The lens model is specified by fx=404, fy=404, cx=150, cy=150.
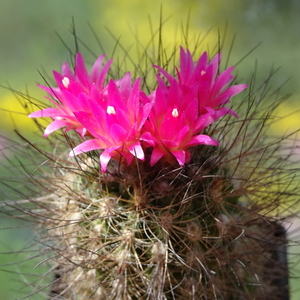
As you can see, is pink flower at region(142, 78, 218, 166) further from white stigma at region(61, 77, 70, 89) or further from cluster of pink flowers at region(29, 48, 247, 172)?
white stigma at region(61, 77, 70, 89)

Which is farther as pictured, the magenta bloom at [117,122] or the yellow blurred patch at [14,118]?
the yellow blurred patch at [14,118]

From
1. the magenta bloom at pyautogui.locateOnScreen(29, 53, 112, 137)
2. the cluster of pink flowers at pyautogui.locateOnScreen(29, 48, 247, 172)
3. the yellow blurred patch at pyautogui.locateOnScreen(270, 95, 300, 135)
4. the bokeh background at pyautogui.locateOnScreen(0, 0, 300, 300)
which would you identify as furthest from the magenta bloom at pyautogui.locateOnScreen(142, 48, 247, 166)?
the bokeh background at pyautogui.locateOnScreen(0, 0, 300, 300)

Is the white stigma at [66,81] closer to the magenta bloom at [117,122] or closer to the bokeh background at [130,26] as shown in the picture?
the magenta bloom at [117,122]

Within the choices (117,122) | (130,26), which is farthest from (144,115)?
(130,26)

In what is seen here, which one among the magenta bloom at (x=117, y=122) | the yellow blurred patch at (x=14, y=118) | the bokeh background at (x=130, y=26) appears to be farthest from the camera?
the bokeh background at (x=130, y=26)

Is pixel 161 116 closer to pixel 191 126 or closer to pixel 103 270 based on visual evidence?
pixel 191 126

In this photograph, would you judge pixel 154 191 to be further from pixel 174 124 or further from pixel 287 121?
pixel 287 121

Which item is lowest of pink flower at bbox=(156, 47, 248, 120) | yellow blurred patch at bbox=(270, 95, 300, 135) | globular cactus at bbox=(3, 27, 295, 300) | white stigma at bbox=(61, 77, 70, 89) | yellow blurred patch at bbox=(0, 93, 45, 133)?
globular cactus at bbox=(3, 27, 295, 300)

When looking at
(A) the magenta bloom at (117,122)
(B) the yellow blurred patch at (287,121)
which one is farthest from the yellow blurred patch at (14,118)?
(A) the magenta bloom at (117,122)
